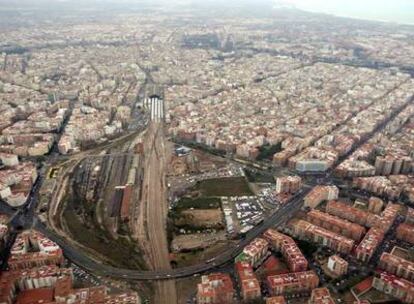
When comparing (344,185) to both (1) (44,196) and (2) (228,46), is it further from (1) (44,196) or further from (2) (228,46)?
(2) (228,46)

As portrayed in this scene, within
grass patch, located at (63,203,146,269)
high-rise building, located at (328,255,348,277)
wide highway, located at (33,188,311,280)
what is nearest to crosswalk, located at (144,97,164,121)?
grass patch, located at (63,203,146,269)

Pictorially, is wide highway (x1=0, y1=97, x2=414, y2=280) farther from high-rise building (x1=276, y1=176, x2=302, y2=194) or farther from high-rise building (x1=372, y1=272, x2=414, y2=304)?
high-rise building (x1=372, y1=272, x2=414, y2=304)

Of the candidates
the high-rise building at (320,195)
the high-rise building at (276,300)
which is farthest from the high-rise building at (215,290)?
the high-rise building at (320,195)

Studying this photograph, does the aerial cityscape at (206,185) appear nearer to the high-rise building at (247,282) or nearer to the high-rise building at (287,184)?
the high-rise building at (247,282)

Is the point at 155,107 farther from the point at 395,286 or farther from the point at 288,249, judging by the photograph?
the point at 395,286

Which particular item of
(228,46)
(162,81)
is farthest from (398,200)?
(228,46)

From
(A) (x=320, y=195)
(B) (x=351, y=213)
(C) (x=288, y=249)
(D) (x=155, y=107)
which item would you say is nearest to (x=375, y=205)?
(B) (x=351, y=213)
